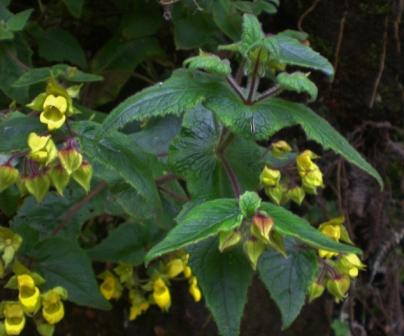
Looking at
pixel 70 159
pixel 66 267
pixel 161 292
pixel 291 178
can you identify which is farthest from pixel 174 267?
pixel 70 159

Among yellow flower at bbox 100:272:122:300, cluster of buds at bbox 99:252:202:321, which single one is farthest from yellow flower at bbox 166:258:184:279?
yellow flower at bbox 100:272:122:300

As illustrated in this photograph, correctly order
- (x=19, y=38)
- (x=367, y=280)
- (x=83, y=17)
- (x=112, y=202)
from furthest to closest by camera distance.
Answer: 1. (x=367, y=280)
2. (x=83, y=17)
3. (x=19, y=38)
4. (x=112, y=202)

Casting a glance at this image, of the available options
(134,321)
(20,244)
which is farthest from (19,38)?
(134,321)

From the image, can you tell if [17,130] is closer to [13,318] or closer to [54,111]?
[54,111]

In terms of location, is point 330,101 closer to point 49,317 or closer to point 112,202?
point 112,202

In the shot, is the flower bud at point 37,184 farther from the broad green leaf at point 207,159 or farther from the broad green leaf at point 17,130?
the broad green leaf at point 207,159
